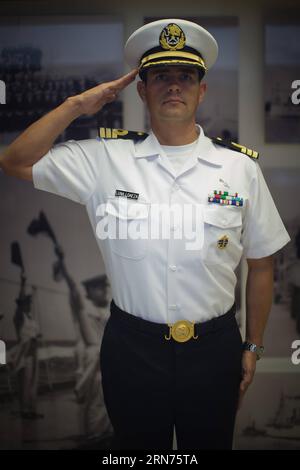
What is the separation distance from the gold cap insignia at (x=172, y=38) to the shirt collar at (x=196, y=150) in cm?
23

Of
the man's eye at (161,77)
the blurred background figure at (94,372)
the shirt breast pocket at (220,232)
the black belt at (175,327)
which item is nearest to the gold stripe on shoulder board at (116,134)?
the man's eye at (161,77)

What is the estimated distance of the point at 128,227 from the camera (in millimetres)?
1313

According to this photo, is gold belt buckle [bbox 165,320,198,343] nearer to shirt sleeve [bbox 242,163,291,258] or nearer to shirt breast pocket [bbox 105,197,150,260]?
shirt breast pocket [bbox 105,197,150,260]

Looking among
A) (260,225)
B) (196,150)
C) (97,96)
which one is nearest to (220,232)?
(260,225)

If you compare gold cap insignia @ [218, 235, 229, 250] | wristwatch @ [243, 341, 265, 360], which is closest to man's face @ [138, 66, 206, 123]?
gold cap insignia @ [218, 235, 229, 250]

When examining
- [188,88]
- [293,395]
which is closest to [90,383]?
[293,395]

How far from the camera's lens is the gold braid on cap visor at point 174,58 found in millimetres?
1291

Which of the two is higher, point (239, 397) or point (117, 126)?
point (117, 126)

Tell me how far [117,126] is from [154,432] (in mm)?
1007

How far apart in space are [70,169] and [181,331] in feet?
1.68

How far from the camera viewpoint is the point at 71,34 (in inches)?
66.5

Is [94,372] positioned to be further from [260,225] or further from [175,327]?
[260,225]

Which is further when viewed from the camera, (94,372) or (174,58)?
(94,372)
